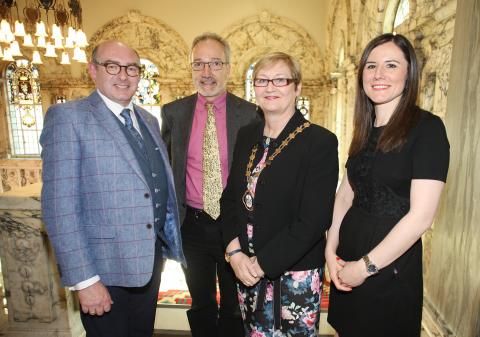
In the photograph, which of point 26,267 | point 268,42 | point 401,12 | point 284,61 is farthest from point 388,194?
point 268,42

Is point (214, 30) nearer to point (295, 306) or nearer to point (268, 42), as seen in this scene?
point (268, 42)

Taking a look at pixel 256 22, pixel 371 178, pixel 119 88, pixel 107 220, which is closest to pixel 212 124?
pixel 119 88

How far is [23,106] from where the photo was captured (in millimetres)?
14875

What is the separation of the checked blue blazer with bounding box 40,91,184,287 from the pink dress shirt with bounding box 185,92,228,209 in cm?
73

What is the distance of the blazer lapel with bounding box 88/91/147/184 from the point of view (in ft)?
6.64

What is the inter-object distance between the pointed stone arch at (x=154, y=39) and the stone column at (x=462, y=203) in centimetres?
1217

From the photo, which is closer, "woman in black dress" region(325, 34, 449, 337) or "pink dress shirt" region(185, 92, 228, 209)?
"woman in black dress" region(325, 34, 449, 337)

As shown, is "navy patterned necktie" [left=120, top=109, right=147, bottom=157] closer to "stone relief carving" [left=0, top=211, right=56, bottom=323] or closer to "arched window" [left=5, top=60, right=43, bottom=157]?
"stone relief carving" [left=0, top=211, right=56, bottom=323]

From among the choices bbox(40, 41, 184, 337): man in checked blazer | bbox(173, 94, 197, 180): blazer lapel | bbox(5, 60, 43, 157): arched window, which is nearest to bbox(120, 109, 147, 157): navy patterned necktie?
bbox(40, 41, 184, 337): man in checked blazer

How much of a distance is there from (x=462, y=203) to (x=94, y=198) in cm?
243

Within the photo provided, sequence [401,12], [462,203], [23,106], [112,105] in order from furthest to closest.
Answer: [23,106]
[401,12]
[462,203]
[112,105]

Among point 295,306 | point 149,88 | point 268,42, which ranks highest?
point 268,42

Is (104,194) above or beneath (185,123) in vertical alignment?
beneath

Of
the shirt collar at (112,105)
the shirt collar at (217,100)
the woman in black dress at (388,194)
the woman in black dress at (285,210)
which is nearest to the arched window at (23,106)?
the shirt collar at (217,100)
